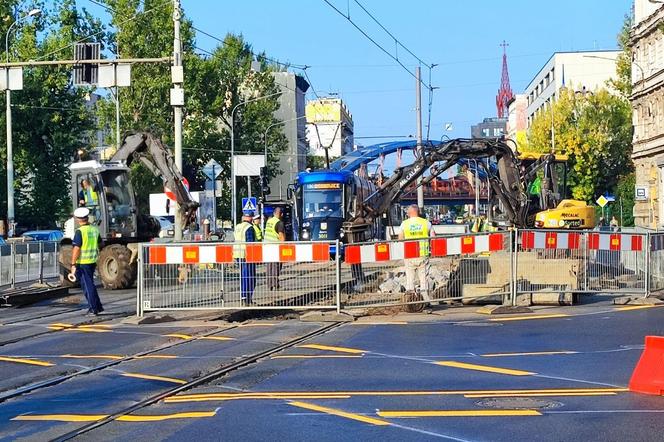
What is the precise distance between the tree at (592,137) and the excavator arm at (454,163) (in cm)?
5191

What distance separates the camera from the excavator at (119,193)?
2622 cm

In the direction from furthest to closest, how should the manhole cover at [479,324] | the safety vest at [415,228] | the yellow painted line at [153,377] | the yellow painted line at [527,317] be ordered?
the safety vest at [415,228], the yellow painted line at [527,317], the manhole cover at [479,324], the yellow painted line at [153,377]

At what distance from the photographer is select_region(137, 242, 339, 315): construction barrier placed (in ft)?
57.7

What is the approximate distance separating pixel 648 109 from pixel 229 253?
58.9 meters

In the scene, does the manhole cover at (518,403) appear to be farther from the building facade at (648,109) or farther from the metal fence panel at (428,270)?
the building facade at (648,109)

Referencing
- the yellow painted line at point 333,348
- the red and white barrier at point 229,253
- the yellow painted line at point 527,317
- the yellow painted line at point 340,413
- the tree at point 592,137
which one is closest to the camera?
the yellow painted line at point 340,413

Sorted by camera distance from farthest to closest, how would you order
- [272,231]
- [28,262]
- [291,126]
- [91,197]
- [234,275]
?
[291,126] < [91,197] < [28,262] < [272,231] < [234,275]

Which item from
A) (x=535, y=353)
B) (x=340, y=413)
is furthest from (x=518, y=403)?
(x=535, y=353)

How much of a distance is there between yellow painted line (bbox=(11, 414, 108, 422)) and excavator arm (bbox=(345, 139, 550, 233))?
19152 millimetres

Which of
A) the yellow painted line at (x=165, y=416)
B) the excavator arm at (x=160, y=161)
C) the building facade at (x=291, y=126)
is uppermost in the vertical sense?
the building facade at (x=291, y=126)

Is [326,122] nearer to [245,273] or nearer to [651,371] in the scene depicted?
[245,273]

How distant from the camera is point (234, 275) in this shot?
699 inches

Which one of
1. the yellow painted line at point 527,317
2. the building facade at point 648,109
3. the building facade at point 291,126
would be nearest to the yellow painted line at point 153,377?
the yellow painted line at point 527,317

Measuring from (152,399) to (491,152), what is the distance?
779 inches
